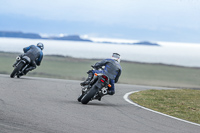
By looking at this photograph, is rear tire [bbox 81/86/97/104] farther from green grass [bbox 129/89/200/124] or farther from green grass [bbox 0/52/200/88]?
green grass [bbox 0/52/200/88]

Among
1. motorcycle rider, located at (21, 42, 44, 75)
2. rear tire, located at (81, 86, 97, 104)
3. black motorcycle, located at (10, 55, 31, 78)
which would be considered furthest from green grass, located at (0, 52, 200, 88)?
rear tire, located at (81, 86, 97, 104)

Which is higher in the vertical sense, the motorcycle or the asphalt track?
the motorcycle

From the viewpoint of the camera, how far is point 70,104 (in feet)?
42.5

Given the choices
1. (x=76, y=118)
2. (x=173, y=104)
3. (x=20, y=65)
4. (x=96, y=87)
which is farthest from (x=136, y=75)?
(x=76, y=118)

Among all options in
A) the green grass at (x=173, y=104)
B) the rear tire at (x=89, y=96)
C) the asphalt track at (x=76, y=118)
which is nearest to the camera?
the asphalt track at (x=76, y=118)

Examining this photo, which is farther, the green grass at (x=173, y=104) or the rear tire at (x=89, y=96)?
the rear tire at (x=89, y=96)

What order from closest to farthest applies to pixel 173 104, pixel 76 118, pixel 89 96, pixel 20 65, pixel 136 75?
pixel 76 118 → pixel 89 96 → pixel 173 104 → pixel 20 65 → pixel 136 75

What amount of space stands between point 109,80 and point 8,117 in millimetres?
5021

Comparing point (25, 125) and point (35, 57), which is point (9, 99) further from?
point (35, 57)

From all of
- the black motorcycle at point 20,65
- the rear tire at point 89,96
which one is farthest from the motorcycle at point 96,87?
the black motorcycle at point 20,65

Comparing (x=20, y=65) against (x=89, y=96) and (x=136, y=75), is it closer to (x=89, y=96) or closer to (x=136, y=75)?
(x=89, y=96)

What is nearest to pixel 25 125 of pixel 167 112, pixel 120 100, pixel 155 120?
pixel 155 120

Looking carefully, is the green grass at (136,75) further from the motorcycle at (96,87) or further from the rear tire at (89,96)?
the rear tire at (89,96)

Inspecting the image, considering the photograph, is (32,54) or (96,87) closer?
(96,87)
